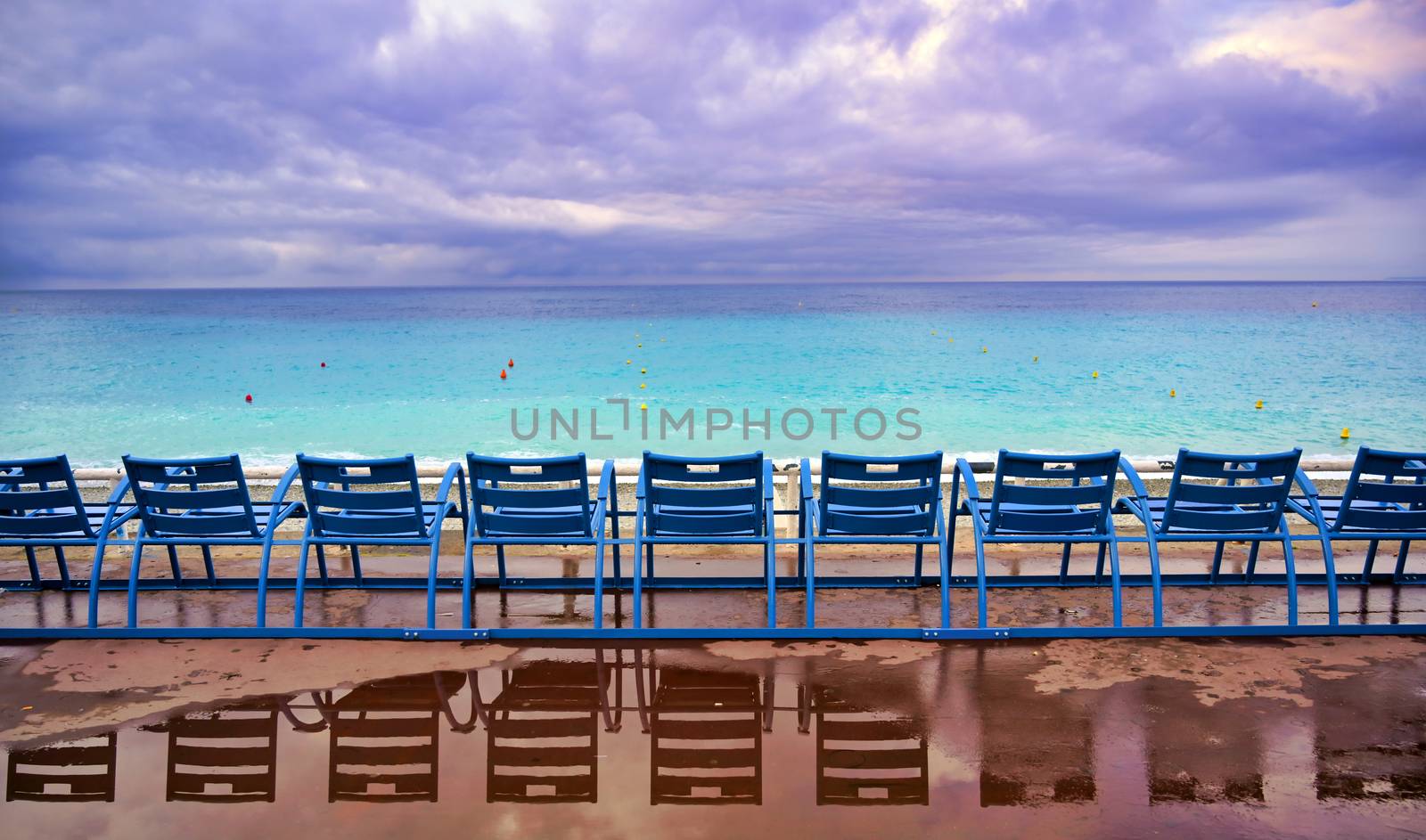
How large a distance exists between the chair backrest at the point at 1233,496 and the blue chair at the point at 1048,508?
33 centimetres

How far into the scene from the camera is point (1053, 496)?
4.58m

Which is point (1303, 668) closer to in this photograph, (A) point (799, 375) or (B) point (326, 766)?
(B) point (326, 766)

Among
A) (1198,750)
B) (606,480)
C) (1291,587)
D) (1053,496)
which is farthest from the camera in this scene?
(606,480)

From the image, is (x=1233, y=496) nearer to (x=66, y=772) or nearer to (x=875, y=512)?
(x=875, y=512)

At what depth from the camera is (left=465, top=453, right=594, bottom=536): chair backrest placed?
4516 mm

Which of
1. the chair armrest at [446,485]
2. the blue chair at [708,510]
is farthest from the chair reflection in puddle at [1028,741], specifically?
the chair armrest at [446,485]

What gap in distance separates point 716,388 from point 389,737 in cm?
2962

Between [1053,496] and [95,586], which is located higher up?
[1053,496]

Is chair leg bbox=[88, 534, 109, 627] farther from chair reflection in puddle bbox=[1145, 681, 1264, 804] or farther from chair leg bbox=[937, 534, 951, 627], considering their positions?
chair reflection in puddle bbox=[1145, 681, 1264, 804]

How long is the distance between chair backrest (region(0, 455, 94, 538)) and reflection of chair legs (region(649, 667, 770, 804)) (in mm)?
3325

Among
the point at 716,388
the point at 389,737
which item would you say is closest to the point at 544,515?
the point at 389,737

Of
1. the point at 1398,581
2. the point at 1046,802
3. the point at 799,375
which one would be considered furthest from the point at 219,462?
the point at 799,375

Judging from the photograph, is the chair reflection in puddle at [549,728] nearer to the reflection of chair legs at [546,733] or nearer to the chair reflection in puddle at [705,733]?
the reflection of chair legs at [546,733]

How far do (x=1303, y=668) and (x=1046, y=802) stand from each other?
6.42ft
